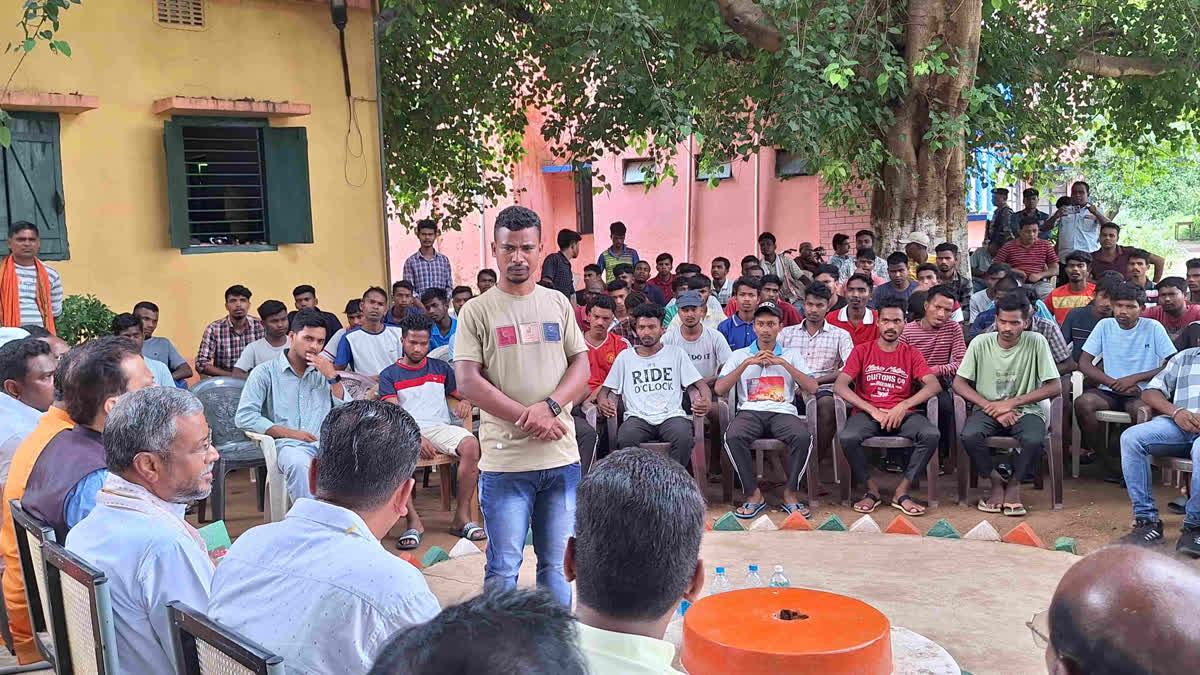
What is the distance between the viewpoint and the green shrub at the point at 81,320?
7770 mm

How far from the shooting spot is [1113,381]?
22.9ft

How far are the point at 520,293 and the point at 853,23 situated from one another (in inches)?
255

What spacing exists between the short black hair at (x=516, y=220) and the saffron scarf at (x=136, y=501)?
4.91 feet

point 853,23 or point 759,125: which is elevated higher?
point 853,23

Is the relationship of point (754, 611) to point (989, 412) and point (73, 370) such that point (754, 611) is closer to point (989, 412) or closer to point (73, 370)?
point (73, 370)

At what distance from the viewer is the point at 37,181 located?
833cm

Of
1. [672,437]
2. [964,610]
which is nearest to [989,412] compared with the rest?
[672,437]

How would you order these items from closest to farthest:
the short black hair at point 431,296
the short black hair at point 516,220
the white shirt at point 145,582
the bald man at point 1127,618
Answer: the bald man at point 1127,618, the white shirt at point 145,582, the short black hair at point 516,220, the short black hair at point 431,296

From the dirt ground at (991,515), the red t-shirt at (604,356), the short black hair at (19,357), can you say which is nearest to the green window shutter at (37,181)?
the dirt ground at (991,515)

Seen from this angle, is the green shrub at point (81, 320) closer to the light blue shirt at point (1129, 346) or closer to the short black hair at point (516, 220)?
the short black hair at point (516, 220)

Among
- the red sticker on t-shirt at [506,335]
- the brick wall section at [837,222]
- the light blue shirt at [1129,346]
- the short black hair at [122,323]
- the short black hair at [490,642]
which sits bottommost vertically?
the light blue shirt at [1129,346]

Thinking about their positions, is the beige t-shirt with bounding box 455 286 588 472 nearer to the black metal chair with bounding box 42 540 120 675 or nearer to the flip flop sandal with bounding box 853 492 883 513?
the black metal chair with bounding box 42 540 120 675

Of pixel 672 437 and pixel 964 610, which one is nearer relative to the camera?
pixel 964 610

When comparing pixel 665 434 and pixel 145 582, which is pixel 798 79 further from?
pixel 145 582
